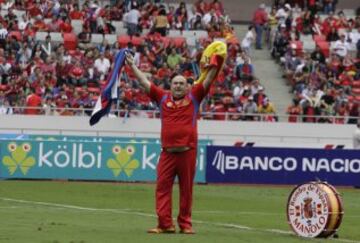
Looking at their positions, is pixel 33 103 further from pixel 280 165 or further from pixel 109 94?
pixel 109 94

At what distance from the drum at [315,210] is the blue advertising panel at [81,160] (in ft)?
47.4

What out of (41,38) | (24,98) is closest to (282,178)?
(24,98)

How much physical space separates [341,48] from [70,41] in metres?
9.29

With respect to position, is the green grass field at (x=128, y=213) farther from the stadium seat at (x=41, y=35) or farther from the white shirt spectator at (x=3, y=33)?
the stadium seat at (x=41, y=35)

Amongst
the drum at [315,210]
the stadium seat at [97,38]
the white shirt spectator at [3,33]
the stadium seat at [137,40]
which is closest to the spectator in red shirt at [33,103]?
the white shirt spectator at [3,33]

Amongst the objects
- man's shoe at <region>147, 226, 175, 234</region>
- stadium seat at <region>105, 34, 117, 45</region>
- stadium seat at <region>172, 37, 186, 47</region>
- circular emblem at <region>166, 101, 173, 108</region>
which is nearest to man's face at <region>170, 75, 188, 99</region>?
circular emblem at <region>166, 101, 173, 108</region>

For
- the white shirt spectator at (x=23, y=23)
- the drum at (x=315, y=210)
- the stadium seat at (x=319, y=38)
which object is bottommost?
the drum at (x=315, y=210)

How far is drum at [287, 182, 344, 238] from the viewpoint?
15.0m

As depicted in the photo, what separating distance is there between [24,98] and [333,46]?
11.7 m

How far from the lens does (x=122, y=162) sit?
30125mm

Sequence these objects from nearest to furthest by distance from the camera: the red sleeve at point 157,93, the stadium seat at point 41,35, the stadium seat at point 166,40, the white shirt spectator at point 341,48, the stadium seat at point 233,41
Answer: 1. the red sleeve at point 157,93
2. the stadium seat at point 41,35
3. the stadium seat at point 166,40
4. the stadium seat at point 233,41
5. the white shirt spectator at point 341,48

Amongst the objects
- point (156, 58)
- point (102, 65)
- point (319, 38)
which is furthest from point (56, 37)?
point (319, 38)

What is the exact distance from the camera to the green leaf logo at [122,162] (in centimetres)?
3008

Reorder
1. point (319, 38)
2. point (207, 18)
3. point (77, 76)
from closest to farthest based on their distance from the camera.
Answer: point (77, 76)
point (207, 18)
point (319, 38)
